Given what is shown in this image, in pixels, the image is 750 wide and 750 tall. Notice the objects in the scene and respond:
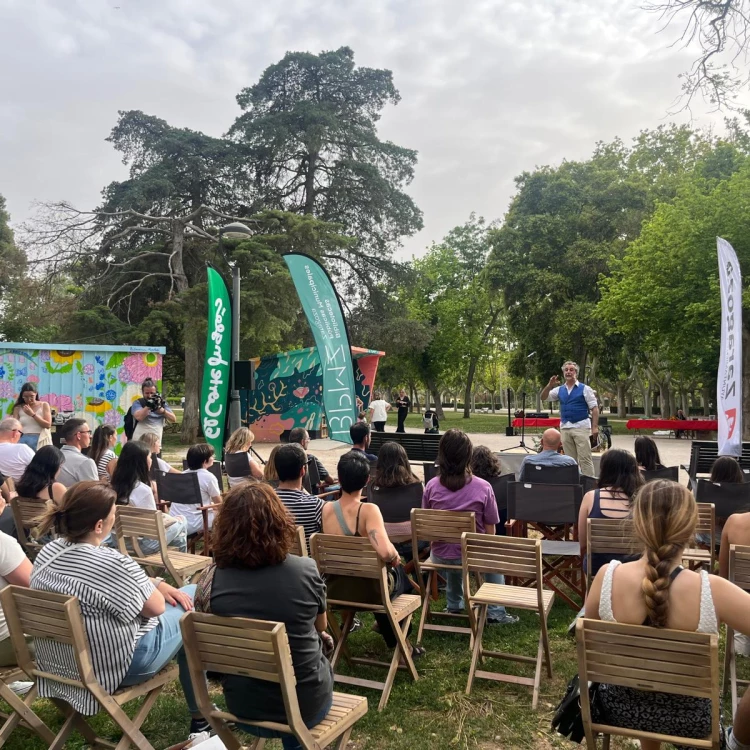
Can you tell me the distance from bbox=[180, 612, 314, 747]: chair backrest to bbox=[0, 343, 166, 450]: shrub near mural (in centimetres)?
1202

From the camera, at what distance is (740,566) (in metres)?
3.18

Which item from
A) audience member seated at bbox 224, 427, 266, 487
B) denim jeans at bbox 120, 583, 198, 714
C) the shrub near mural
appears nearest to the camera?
denim jeans at bbox 120, 583, 198, 714

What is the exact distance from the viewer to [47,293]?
18.9m

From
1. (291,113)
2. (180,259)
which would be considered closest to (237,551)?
(180,259)

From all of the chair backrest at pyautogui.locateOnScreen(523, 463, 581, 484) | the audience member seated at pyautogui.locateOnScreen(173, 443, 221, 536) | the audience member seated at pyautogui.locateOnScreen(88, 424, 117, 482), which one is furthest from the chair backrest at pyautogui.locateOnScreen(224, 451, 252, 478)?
the chair backrest at pyautogui.locateOnScreen(523, 463, 581, 484)

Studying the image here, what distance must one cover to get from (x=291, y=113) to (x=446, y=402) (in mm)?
81044

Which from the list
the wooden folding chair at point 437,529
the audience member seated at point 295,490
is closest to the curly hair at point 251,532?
the audience member seated at point 295,490

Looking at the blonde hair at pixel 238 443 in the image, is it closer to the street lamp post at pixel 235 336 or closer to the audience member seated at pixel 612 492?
the street lamp post at pixel 235 336

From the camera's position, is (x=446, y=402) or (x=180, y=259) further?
(x=446, y=402)

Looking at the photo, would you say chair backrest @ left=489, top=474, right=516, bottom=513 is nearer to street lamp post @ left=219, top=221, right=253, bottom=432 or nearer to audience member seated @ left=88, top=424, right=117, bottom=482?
audience member seated @ left=88, top=424, right=117, bottom=482

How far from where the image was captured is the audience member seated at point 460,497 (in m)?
4.66

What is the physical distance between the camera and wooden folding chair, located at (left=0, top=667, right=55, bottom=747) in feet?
9.00

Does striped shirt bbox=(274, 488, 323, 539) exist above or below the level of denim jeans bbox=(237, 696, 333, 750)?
above

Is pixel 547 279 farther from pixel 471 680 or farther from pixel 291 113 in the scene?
pixel 471 680
